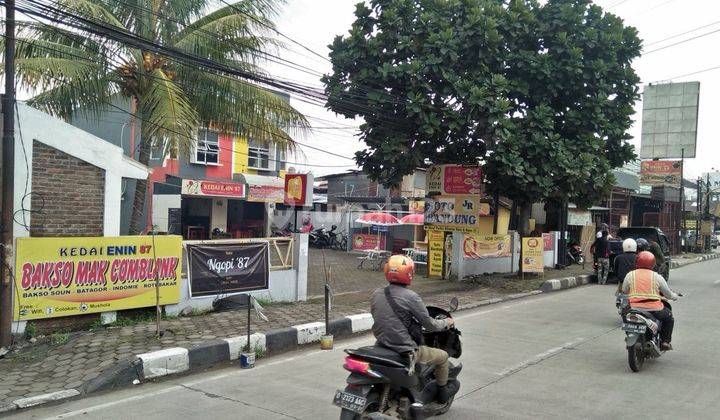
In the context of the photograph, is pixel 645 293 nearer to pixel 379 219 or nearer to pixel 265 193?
pixel 379 219

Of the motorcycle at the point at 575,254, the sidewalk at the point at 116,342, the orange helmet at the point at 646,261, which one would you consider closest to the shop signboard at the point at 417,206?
the motorcycle at the point at 575,254

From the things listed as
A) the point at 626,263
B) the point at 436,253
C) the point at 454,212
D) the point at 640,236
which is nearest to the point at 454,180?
the point at 454,212

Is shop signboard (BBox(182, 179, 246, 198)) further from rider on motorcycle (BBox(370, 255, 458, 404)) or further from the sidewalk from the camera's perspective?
rider on motorcycle (BBox(370, 255, 458, 404))

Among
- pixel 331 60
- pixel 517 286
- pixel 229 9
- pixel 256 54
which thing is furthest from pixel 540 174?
pixel 229 9

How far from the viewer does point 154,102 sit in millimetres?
10617

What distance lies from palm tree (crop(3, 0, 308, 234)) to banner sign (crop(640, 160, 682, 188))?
26.1 metres

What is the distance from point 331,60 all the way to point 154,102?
210 inches

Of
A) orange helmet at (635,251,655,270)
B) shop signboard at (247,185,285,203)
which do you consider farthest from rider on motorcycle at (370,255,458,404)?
shop signboard at (247,185,285,203)

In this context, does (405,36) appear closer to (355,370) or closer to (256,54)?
(256,54)

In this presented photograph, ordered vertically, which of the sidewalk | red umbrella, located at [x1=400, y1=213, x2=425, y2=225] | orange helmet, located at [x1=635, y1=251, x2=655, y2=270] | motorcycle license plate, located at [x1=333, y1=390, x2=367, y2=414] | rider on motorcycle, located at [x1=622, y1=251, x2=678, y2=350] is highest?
red umbrella, located at [x1=400, y1=213, x2=425, y2=225]

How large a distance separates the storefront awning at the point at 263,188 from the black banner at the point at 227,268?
1576cm

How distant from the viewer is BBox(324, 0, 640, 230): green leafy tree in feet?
43.7

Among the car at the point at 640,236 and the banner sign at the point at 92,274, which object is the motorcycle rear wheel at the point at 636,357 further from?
the car at the point at 640,236

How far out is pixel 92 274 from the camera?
8211 mm
